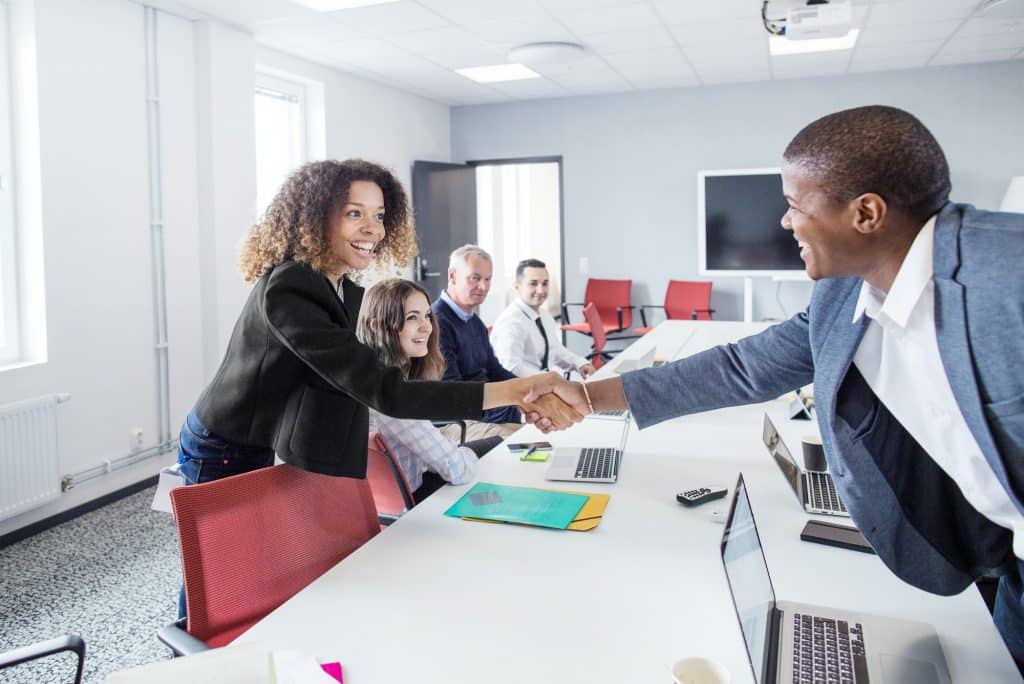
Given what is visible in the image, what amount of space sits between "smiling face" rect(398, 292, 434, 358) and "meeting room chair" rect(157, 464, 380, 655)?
2.96 ft

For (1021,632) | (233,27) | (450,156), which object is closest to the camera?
(1021,632)

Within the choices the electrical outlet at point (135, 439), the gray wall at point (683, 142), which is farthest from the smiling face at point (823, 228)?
the gray wall at point (683, 142)

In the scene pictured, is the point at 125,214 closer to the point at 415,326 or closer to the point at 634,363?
the point at 415,326

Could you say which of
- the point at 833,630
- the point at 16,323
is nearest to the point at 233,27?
the point at 16,323

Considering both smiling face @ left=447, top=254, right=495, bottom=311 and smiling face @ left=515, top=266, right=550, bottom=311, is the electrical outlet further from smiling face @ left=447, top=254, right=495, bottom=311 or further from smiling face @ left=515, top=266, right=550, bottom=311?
smiling face @ left=515, top=266, right=550, bottom=311

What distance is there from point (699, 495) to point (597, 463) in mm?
336

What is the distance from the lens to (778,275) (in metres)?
6.39

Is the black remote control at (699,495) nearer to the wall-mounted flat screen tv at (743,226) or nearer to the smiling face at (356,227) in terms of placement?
the smiling face at (356,227)

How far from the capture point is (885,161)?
3.32ft

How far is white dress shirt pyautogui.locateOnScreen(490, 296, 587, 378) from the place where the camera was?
3.84 metres

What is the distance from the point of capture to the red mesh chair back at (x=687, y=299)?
21.7 feet

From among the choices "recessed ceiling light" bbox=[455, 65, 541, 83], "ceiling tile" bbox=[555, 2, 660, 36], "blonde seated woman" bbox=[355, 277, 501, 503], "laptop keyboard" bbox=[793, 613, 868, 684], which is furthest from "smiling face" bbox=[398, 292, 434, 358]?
"recessed ceiling light" bbox=[455, 65, 541, 83]

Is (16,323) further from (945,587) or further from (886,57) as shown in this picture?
(886,57)

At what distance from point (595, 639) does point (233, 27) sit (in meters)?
4.31
